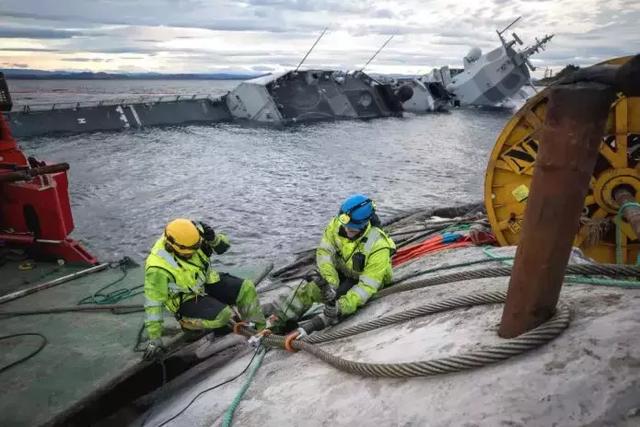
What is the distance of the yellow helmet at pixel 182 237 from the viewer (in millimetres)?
4543

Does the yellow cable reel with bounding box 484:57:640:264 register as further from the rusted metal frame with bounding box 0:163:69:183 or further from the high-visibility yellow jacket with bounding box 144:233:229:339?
the rusted metal frame with bounding box 0:163:69:183

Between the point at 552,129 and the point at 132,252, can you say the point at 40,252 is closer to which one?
the point at 132,252

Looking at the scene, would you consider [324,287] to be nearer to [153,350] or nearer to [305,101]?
[153,350]

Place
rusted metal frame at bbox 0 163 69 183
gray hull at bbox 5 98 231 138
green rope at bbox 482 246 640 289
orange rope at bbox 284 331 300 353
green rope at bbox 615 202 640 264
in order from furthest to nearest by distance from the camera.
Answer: gray hull at bbox 5 98 231 138 < rusted metal frame at bbox 0 163 69 183 < green rope at bbox 615 202 640 264 < orange rope at bbox 284 331 300 353 < green rope at bbox 482 246 640 289

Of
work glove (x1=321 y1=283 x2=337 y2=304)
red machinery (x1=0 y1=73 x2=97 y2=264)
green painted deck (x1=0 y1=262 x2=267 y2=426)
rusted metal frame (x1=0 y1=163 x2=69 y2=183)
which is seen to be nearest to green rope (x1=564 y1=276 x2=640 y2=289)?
work glove (x1=321 y1=283 x2=337 y2=304)

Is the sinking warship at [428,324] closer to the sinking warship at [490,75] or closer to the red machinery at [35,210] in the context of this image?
the red machinery at [35,210]

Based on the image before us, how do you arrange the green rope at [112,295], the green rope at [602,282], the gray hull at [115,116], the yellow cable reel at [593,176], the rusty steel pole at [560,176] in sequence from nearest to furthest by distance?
the rusty steel pole at [560,176]
the green rope at [602,282]
the yellow cable reel at [593,176]
the green rope at [112,295]
the gray hull at [115,116]

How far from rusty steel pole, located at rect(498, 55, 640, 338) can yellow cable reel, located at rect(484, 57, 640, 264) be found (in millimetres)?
2508

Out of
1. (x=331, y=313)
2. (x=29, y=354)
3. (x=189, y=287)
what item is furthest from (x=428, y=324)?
(x=29, y=354)

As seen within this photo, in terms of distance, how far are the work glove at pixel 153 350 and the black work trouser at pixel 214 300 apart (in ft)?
1.61

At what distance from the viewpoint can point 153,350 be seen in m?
4.56

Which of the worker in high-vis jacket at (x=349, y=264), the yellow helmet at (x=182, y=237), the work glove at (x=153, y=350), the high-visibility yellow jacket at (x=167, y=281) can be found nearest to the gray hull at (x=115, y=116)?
the high-visibility yellow jacket at (x=167, y=281)

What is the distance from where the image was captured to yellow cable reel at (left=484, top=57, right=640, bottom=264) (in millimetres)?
4812

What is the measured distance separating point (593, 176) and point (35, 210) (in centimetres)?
750
